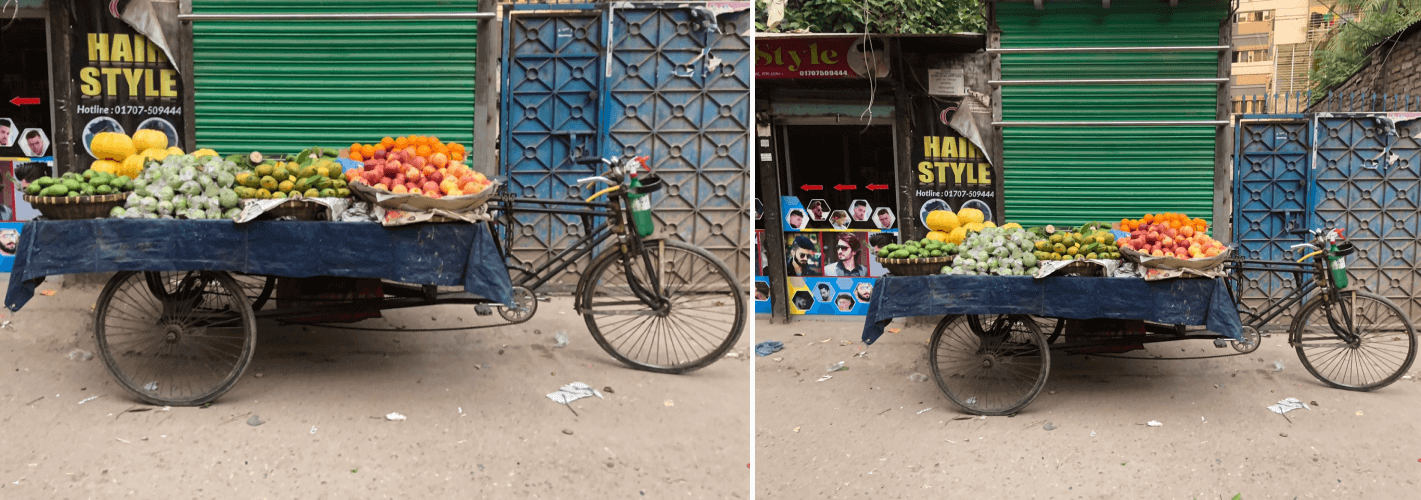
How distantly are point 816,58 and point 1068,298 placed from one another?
134 inches

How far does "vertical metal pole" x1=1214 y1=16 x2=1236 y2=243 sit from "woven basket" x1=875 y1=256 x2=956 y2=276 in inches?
127

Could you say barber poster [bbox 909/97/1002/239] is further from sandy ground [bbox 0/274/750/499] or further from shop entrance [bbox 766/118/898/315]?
sandy ground [bbox 0/274/750/499]

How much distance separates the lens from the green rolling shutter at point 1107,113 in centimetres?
693

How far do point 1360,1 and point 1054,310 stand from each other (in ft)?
34.1

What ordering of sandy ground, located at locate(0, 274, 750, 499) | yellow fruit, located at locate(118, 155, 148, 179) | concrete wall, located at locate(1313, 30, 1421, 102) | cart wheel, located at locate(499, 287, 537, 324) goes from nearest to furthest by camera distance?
sandy ground, located at locate(0, 274, 750, 499)
yellow fruit, located at locate(118, 155, 148, 179)
cart wheel, located at locate(499, 287, 537, 324)
concrete wall, located at locate(1313, 30, 1421, 102)

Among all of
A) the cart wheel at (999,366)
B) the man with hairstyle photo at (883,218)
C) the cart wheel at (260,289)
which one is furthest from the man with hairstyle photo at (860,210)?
the cart wheel at (260,289)

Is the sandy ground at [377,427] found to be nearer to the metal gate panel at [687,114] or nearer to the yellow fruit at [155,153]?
the yellow fruit at [155,153]

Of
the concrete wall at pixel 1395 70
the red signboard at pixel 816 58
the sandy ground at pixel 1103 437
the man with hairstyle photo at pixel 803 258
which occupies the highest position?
the concrete wall at pixel 1395 70

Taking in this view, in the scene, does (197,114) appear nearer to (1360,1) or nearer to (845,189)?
(845,189)

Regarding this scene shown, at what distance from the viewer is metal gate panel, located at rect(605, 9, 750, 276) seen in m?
7.13

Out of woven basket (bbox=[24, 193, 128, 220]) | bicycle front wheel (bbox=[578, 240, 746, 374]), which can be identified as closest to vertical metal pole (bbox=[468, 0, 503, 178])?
bicycle front wheel (bbox=[578, 240, 746, 374])

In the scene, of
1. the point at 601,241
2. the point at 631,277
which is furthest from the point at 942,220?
the point at 601,241

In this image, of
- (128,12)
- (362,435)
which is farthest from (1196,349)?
(128,12)

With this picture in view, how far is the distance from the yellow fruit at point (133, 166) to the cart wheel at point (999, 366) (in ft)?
15.2
